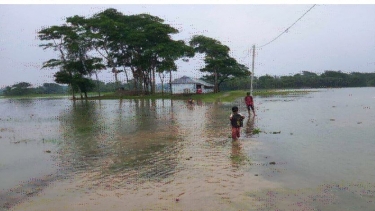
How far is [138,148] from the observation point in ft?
36.9

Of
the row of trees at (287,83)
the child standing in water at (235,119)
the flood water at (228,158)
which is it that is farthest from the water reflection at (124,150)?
the row of trees at (287,83)

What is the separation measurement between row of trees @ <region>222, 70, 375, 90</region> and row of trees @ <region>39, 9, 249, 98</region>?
4684 cm

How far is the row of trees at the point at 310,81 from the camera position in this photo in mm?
107700

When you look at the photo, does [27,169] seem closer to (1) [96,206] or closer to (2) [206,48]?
(1) [96,206]

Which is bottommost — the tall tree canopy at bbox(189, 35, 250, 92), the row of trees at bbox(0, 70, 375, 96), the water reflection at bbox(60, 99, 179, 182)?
the water reflection at bbox(60, 99, 179, 182)

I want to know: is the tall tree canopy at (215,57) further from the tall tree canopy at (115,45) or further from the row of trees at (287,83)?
the row of trees at (287,83)

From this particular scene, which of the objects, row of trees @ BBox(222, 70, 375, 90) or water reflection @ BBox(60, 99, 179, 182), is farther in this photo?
row of trees @ BBox(222, 70, 375, 90)

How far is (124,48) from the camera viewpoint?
5672 cm

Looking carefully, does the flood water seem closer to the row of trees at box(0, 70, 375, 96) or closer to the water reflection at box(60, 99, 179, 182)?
the water reflection at box(60, 99, 179, 182)

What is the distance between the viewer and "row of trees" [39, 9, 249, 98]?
50.3 meters

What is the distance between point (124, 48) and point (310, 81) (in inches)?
3481

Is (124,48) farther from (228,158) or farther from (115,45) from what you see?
(228,158)

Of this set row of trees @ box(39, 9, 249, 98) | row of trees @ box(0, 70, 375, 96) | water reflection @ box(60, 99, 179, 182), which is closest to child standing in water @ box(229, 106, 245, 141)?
water reflection @ box(60, 99, 179, 182)

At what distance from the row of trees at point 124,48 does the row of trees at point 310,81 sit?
4684 centimetres
